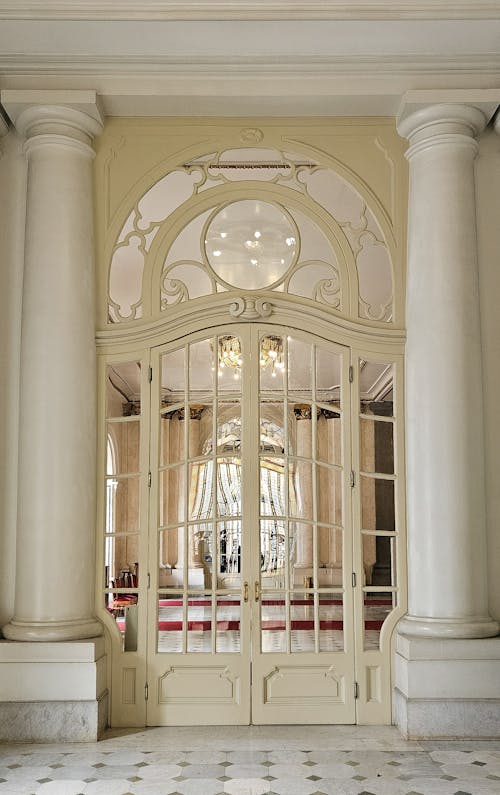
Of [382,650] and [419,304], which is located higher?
[419,304]

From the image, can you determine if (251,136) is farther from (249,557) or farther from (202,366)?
(249,557)

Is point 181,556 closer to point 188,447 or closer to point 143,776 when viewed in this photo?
point 188,447

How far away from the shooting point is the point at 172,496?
6508 mm

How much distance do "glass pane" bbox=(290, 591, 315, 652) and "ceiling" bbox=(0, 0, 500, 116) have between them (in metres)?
3.35

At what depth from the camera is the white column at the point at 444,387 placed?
18.5 feet

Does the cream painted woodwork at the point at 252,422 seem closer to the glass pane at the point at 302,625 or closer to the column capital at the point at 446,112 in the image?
the glass pane at the point at 302,625

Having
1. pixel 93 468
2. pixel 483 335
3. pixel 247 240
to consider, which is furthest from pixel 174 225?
pixel 483 335

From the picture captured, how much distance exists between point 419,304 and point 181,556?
2.32 m

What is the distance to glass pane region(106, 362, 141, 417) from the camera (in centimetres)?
636

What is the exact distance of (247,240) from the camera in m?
6.24

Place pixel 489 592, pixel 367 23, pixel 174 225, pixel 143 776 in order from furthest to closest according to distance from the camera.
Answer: pixel 174 225 → pixel 489 592 → pixel 367 23 → pixel 143 776

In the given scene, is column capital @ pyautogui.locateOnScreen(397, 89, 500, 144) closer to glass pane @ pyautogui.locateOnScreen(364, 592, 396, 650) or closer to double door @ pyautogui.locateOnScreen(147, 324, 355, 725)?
double door @ pyautogui.locateOnScreen(147, 324, 355, 725)

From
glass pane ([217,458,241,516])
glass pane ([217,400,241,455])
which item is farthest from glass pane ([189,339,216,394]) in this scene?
glass pane ([217,458,241,516])

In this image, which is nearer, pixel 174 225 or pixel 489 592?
pixel 489 592
